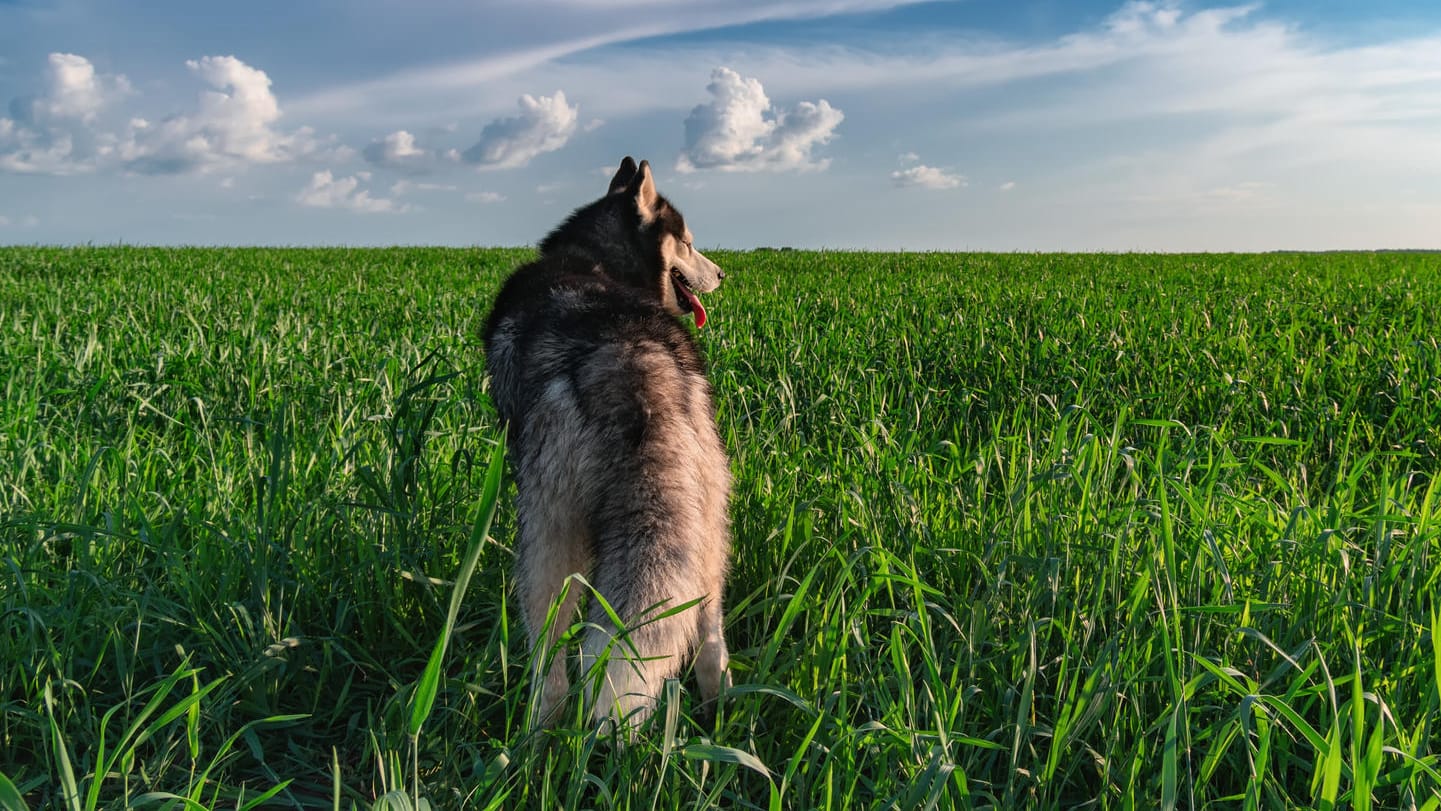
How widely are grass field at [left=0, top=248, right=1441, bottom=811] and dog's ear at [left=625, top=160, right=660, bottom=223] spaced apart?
107cm

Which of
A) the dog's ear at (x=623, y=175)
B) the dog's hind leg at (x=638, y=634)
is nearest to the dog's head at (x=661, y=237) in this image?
the dog's ear at (x=623, y=175)

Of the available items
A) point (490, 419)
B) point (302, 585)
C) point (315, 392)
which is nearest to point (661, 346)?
point (302, 585)

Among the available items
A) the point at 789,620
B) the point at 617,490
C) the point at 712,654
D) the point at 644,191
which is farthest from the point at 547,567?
the point at 644,191

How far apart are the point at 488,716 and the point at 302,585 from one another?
74cm

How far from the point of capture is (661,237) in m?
4.17

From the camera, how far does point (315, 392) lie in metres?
5.13

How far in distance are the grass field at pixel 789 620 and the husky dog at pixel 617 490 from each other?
0.56 feet

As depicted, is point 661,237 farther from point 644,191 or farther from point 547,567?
point 547,567

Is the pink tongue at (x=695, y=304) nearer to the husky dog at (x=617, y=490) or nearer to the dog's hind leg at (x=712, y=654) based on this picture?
the husky dog at (x=617, y=490)

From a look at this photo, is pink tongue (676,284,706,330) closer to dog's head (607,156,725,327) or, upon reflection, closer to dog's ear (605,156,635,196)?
dog's head (607,156,725,327)

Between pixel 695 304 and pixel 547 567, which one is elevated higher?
pixel 695 304

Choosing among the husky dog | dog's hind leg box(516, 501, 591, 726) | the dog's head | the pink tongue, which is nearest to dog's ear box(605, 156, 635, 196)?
the dog's head

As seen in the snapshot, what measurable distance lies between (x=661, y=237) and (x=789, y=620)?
2.62 metres

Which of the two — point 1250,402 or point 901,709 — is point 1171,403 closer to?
point 1250,402
